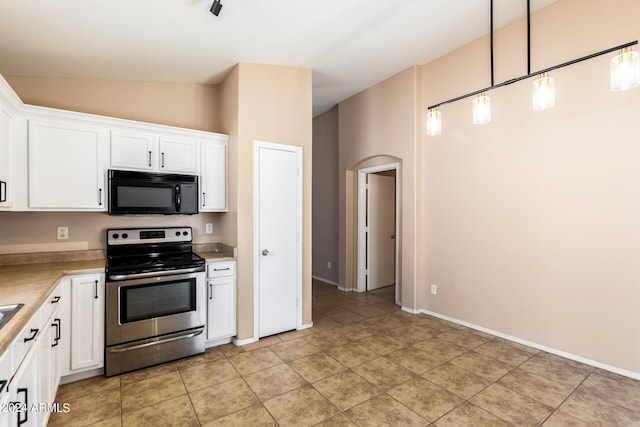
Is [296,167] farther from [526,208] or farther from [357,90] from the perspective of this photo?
[526,208]

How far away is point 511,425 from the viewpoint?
2.01m

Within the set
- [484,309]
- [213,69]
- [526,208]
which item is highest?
[213,69]

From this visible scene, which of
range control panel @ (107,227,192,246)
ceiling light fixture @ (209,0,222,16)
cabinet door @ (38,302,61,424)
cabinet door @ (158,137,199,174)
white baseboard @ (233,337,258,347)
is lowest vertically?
white baseboard @ (233,337,258,347)

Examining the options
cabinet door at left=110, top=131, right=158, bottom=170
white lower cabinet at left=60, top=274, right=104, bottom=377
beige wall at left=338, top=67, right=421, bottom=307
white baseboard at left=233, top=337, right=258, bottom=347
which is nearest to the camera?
white lower cabinet at left=60, top=274, right=104, bottom=377

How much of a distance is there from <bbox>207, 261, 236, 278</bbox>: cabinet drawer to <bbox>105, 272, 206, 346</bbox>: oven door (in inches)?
4.7

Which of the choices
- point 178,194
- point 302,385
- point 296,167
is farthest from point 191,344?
point 296,167

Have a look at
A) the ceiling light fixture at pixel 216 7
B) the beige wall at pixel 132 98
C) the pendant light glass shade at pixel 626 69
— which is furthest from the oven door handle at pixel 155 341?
the pendant light glass shade at pixel 626 69

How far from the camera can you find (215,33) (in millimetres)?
2727

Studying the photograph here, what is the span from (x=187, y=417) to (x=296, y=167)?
8.20 feet

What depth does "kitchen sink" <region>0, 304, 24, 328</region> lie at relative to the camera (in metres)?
1.46

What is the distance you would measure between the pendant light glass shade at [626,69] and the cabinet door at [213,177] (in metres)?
3.23

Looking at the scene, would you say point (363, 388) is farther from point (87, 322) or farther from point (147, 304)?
point (87, 322)

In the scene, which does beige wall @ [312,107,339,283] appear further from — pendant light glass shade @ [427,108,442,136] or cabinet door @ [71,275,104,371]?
cabinet door @ [71,275,104,371]

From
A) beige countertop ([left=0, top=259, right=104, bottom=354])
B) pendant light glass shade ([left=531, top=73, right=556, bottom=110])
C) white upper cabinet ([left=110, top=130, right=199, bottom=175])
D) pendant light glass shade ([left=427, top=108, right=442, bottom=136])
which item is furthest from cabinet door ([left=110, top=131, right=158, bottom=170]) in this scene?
pendant light glass shade ([left=531, top=73, right=556, bottom=110])
